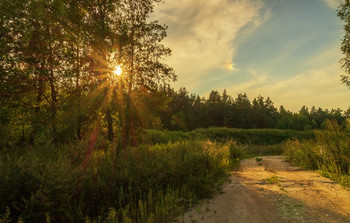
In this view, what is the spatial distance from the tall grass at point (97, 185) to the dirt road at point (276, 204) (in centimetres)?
69

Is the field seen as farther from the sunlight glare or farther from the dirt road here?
the sunlight glare

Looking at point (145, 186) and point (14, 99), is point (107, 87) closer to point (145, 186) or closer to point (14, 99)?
point (14, 99)

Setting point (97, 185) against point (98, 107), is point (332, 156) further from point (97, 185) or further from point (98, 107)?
point (98, 107)

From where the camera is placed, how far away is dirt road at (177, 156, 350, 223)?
5.75 m

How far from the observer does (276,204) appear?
661 cm

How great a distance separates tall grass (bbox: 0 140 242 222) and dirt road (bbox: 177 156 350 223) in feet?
2.27

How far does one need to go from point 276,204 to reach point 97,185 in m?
5.08

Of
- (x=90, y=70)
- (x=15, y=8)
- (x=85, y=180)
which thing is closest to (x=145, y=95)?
(x=90, y=70)

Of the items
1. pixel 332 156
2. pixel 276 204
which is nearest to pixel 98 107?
pixel 276 204

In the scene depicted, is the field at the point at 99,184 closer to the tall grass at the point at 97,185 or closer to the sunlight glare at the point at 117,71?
the tall grass at the point at 97,185

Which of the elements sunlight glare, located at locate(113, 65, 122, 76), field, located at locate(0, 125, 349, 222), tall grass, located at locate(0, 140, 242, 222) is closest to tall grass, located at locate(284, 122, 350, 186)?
field, located at locate(0, 125, 349, 222)

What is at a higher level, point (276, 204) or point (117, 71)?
point (117, 71)

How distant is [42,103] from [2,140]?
6167 mm

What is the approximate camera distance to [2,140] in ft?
29.9
